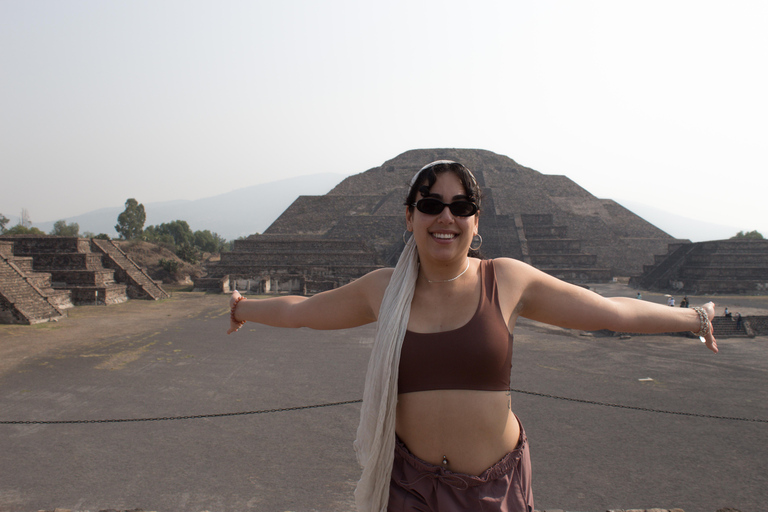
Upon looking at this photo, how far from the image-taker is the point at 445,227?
5.82ft

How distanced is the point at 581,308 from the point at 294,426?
17.2 ft

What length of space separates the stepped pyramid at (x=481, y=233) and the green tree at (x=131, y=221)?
25.1 m

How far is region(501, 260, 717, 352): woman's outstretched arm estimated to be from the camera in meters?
1.83

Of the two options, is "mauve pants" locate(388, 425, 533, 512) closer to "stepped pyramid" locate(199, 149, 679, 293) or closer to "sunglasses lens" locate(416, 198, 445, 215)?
"sunglasses lens" locate(416, 198, 445, 215)

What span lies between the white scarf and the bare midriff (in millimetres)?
93

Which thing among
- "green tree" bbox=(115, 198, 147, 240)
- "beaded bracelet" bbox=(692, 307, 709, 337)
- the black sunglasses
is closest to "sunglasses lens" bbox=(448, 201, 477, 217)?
the black sunglasses

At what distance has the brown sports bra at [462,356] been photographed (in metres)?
1.69

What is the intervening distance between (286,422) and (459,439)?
203 inches

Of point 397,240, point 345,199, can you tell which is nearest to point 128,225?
point 345,199

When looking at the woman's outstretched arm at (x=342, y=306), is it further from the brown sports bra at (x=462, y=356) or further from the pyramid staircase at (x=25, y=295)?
the pyramid staircase at (x=25, y=295)

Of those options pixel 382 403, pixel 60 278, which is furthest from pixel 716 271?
pixel 60 278

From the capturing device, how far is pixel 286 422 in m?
6.40

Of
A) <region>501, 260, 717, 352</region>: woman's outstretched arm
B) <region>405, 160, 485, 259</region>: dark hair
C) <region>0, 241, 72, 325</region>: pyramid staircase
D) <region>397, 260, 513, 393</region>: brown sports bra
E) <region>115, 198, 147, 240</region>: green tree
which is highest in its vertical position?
<region>115, 198, 147, 240</region>: green tree

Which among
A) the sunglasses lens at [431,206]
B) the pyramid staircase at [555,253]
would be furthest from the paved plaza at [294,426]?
the pyramid staircase at [555,253]
